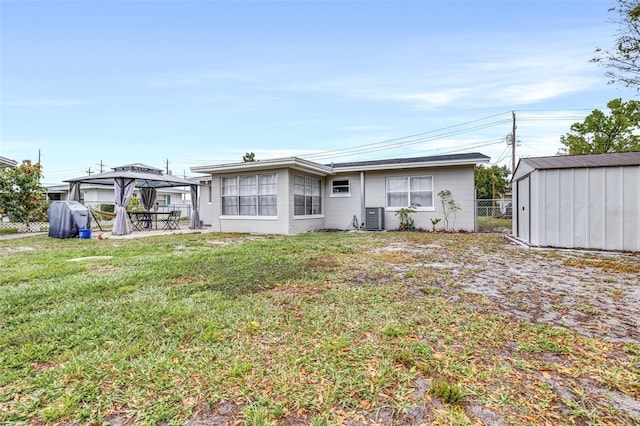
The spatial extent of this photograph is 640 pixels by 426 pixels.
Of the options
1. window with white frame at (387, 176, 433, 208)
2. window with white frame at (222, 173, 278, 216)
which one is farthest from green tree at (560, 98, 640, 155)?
window with white frame at (222, 173, 278, 216)

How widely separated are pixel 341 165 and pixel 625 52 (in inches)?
363

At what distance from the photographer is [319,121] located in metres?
20.0

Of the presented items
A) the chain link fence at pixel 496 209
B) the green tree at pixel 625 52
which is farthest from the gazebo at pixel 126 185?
the chain link fence at pixel 496 209

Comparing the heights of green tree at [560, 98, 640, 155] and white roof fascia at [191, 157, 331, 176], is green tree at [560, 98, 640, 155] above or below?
above

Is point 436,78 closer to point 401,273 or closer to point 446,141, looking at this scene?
point 401,273

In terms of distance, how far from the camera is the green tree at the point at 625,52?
818 cm

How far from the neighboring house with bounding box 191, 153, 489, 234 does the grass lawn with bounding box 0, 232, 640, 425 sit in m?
7.09

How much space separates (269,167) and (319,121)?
10625mm

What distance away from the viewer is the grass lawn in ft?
4.93

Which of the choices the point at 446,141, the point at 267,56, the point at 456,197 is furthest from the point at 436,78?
the point at 446,141

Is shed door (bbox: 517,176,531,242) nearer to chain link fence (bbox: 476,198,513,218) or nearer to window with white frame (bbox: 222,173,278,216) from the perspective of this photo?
window with white frame (bbox: 222,173,278,216)

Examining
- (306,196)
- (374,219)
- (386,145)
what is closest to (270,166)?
(306,196)

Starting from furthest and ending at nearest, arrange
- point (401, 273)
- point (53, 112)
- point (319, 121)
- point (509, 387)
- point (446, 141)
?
point (446, 141) → point (319, 121) → point (53, 112) → point (401, 273) → point (509, 387)

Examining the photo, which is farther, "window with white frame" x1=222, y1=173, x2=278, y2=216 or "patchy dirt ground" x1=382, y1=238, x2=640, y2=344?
"window with white frame" x1=222, y1=173, x2=278, y2=216
